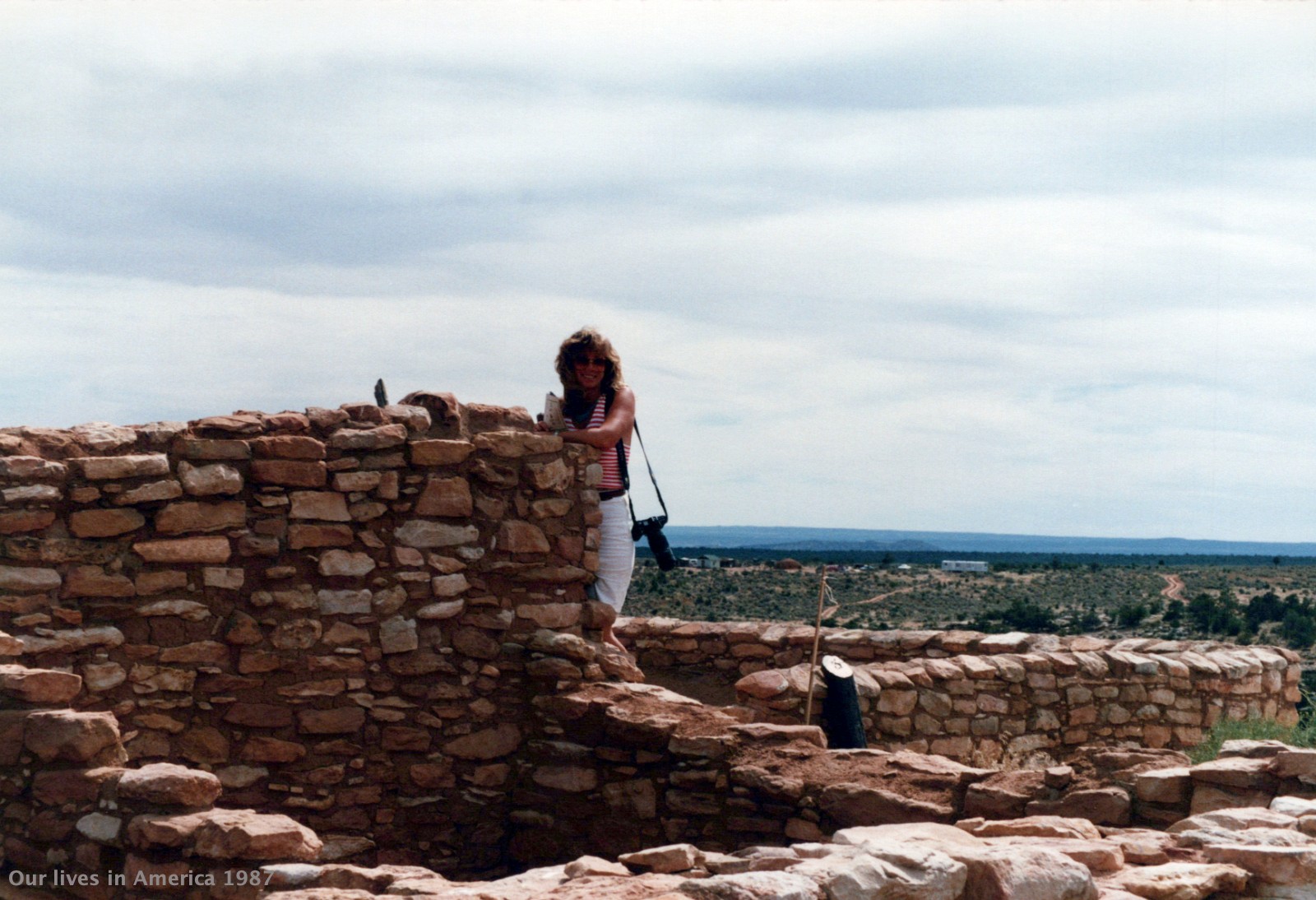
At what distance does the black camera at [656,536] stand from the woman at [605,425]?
82 mm

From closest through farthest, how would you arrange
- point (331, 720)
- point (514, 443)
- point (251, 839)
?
point (251, 839), point (331, 720), point (514, 443)

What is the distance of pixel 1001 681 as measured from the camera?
1019 centimetres

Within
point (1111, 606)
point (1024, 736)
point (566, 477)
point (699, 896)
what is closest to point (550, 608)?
point (566, 477)

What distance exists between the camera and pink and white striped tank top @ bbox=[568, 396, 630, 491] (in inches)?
307

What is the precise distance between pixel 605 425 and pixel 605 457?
9.9 inches

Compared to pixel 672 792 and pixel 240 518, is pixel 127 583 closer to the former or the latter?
pixel 240 518

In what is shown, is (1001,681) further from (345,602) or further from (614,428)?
(345,602)

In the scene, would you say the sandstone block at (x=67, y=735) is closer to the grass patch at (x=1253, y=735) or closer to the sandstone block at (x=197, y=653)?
the sandstone block at (x=197, y=653)

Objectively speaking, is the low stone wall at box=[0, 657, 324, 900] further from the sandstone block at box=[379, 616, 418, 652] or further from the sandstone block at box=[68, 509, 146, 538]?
the sandstone block at box=[379, 616, 418, 652]

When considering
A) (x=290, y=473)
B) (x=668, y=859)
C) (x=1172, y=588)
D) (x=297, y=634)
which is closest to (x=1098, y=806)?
(x=668, y=859)

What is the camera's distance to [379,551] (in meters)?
6.98

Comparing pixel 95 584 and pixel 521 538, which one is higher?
pixel 521 538

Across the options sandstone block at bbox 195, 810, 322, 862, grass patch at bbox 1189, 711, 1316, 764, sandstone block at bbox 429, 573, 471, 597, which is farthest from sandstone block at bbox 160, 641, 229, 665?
grass patch at bbox 1189, 711, 1316, 764

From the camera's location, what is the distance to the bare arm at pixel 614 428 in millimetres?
7602
